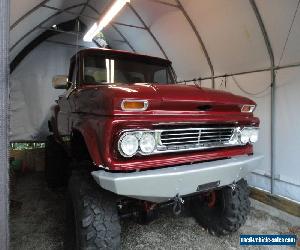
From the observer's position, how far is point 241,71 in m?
4.71

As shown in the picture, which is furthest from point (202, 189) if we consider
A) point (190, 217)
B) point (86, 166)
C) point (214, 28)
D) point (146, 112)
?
point (214, 28)

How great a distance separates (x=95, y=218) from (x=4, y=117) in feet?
3.48

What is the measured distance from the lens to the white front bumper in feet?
5.96

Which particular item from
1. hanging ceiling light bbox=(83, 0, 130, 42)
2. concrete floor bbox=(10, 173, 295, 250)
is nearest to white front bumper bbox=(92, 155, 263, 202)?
concrete floor bbox=(10, 173, 295, 250)

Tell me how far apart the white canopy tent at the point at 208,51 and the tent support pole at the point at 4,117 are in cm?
316

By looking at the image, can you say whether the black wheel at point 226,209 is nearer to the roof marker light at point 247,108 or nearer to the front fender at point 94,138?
the roof marker light at point 247,108

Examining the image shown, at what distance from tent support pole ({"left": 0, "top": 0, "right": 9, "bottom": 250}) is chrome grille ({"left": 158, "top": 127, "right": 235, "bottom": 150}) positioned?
3.50ft

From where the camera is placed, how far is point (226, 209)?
2959 millimetres

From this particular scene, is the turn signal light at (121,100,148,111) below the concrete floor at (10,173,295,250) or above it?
above

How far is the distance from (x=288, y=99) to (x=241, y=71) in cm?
108

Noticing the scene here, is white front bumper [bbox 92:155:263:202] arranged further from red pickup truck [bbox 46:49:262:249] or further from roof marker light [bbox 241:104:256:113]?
roof marker light [bbox 241:104:256:113]

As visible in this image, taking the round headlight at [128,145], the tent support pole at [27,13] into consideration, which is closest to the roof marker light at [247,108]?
the round headlight at [128,145]

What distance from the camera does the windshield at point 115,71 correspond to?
3072 mm

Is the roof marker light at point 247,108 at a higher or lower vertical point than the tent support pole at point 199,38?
lower
